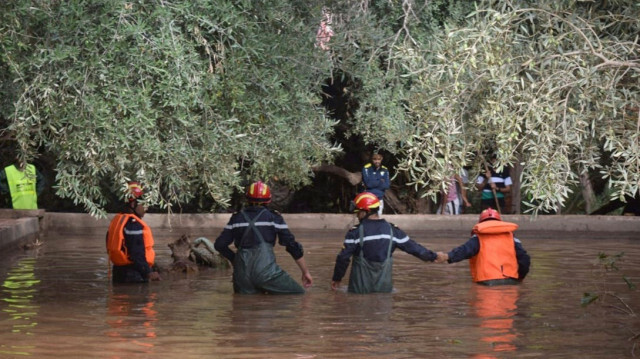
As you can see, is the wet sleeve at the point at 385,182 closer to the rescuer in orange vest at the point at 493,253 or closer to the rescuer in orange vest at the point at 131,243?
A: the rescuer in orange vest at the point at 493,253

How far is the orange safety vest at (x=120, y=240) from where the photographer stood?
51.1 feet

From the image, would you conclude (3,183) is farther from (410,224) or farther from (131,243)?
(131,243)

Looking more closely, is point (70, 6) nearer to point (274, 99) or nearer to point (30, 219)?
point (274, 99)

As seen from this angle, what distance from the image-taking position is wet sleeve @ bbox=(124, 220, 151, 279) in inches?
613

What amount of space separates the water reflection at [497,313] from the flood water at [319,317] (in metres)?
0.01

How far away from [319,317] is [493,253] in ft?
10.7

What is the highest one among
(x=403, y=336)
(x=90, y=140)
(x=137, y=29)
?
(x=137, y=29)

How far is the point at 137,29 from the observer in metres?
11.8

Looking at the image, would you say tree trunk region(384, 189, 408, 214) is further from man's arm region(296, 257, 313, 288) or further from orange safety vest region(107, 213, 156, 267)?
man's arm region(296, 257, 313, 288)

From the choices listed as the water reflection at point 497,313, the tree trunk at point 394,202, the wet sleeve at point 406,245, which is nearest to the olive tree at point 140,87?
the wet sleeve at point 406,245

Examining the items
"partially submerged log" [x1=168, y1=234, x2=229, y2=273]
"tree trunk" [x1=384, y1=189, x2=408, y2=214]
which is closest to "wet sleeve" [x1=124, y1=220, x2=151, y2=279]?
"partially submerged log" [x1=168, y1=234, x2=229, y2=273]

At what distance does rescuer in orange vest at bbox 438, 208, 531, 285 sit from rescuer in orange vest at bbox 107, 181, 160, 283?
12.0 ft

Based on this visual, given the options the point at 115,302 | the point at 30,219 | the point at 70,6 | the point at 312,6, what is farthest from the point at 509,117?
the point at 30,219

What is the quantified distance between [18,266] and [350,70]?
6401mm
